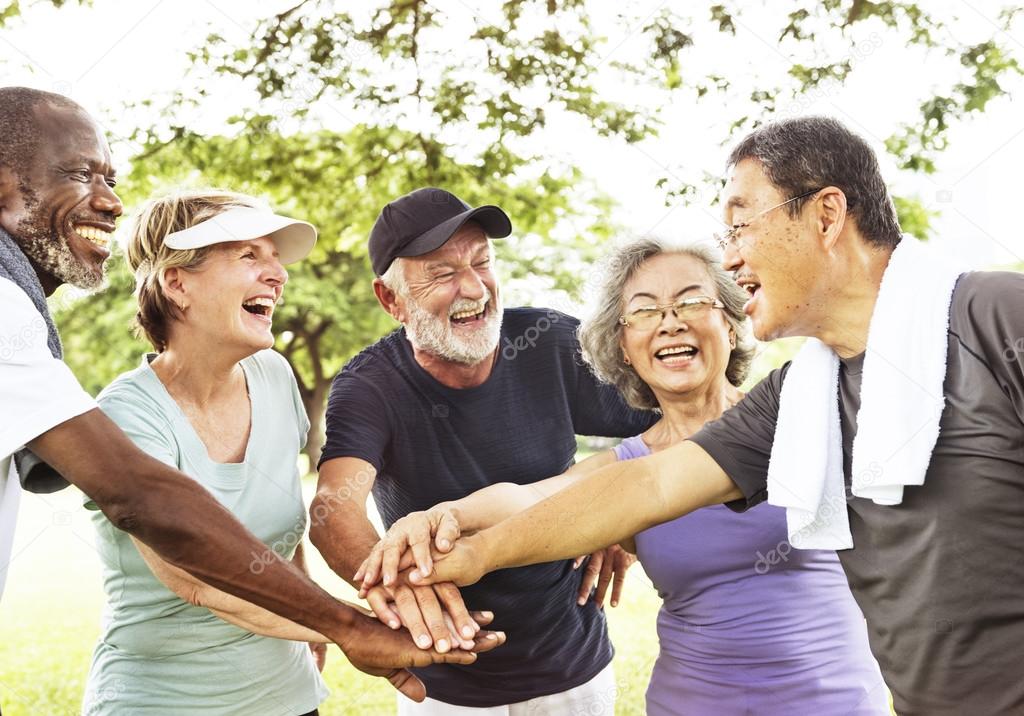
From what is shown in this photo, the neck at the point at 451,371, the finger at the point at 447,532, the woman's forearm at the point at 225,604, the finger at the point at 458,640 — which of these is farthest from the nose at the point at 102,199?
the finger at the point at 458,640

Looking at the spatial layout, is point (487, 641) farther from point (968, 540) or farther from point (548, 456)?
point (968, 540)

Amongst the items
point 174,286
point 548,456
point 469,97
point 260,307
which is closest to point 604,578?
point 548,456

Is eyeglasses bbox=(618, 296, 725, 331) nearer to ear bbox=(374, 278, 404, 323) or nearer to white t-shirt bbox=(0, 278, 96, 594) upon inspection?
ear bbox=(374, 278, 404, 323)

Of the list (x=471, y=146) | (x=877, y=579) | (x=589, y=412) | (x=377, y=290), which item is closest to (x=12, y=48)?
(x=471, y=146)

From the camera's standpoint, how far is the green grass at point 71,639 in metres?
8.30

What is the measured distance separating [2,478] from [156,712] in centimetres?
83

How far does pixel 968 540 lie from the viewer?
2010mm

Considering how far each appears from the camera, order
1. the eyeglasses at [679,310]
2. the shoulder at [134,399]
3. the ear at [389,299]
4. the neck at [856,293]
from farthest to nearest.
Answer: the ear at [389,299] → the eyeglasses at [679,310] → the shoulder at [134,399] → the neck at [856,293]

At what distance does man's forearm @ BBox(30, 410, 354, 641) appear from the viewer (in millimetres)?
2072

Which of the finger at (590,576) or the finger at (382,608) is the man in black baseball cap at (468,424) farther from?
the finger at (382,608)

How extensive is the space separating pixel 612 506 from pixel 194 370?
4.16 feet

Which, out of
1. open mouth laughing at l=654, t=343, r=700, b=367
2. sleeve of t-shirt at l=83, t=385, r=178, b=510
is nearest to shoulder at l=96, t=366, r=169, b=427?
sleeve of t-shirt at l=83, t=385, r=178, b=510

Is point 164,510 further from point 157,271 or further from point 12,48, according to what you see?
point 12,48

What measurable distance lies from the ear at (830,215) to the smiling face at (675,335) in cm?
73
